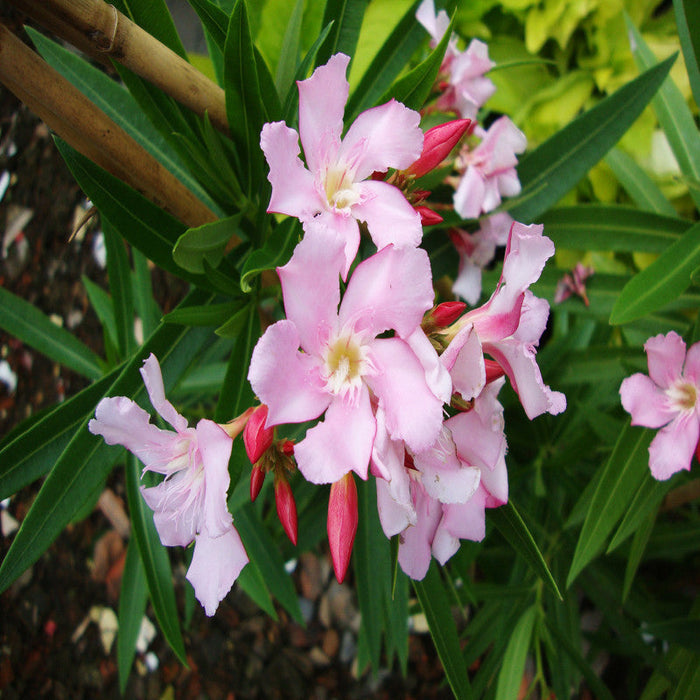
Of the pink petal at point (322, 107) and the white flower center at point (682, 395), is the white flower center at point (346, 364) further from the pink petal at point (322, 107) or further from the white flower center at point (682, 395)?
the white flower center at point (682, 395)

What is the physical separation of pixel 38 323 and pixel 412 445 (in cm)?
89

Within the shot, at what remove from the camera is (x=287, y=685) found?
1.68 m

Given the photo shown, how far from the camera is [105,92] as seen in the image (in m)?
0.80

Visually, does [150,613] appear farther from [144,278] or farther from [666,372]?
[666,372]

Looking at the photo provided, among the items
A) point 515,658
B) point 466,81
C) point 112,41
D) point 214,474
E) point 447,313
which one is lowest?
point 515,658

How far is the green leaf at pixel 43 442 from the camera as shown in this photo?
671 millimetres

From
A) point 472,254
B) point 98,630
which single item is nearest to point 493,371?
point 472,254

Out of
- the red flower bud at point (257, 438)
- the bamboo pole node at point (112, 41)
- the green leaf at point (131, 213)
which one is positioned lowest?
the red flower bud at point (257, 438)

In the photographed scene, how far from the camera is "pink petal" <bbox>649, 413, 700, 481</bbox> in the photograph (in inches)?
29.7

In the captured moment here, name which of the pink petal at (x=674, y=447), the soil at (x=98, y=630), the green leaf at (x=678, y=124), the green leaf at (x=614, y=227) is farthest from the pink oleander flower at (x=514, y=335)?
the soil at (x=98, y=630)

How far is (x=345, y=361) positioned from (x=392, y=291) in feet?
0.24

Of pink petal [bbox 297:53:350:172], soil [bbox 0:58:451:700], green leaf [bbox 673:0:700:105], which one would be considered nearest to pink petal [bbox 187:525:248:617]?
pink petal [bbox 297:53:350:172]

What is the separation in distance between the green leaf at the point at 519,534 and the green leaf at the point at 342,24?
525mm

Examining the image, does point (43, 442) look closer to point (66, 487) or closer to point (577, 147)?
point (66, 487)
